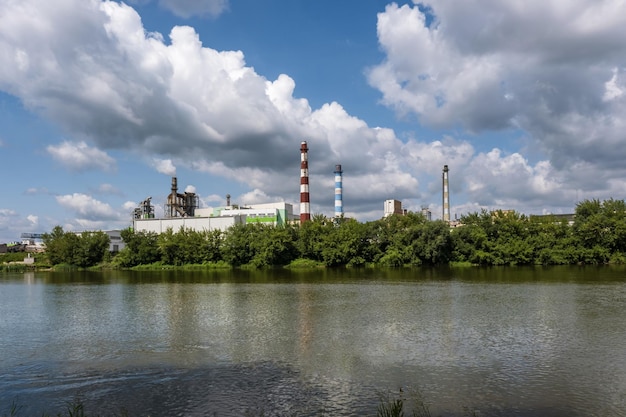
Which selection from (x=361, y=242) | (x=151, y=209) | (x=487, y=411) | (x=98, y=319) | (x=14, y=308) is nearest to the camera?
(x=487, y=411)

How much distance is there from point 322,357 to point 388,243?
59.1 meters

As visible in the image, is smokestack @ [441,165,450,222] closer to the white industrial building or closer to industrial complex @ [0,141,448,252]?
industrial complex @ [0,141,448,252]

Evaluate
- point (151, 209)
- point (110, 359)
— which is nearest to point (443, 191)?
point (151, 209)

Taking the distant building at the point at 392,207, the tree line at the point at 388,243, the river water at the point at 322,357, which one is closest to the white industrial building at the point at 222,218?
the tree line at the point at 388,243

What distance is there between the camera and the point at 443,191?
335ft

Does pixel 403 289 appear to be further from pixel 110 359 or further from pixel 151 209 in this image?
pixel 151 209

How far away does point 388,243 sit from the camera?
239 ft

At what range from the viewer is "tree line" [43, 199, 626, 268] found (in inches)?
2525

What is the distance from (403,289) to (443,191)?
236ft

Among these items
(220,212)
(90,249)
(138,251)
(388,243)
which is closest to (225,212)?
(220,212)

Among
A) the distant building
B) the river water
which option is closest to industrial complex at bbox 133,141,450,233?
the distant building

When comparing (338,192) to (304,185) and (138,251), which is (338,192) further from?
(138,251)

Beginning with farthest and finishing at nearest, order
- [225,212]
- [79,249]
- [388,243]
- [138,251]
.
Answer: [225,212] < [79,249] < [138,251] < [388,243]

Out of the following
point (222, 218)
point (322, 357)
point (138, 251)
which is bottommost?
point (322, 357)
